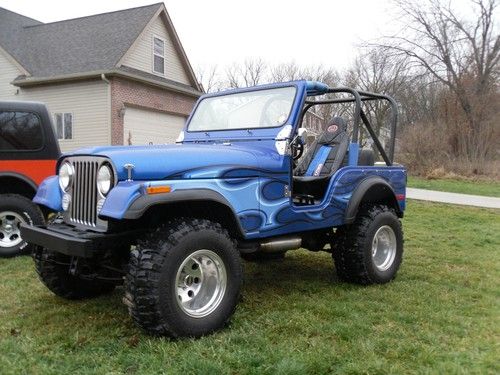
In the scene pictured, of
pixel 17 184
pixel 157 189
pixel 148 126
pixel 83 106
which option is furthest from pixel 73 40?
pixel 157 189

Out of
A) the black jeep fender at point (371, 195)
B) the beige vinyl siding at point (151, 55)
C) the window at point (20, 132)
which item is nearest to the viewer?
the black jeep fender at point (371, 195)

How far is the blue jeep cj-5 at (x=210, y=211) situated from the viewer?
3.35m

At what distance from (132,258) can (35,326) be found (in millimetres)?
1086

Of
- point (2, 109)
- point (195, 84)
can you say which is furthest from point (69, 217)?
point (195, 84)

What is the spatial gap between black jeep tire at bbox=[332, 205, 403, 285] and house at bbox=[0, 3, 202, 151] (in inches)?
468

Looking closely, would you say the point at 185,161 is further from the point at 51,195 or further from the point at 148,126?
the point at 148,126

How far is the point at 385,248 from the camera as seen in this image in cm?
539

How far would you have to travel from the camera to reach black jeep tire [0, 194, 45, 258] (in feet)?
19.8

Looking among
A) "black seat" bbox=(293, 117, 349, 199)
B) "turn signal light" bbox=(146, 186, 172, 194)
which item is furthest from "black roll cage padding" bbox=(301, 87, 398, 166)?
"turn signal light" bbox=(146, 186, 172, 194)

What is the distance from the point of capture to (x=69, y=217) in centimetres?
387

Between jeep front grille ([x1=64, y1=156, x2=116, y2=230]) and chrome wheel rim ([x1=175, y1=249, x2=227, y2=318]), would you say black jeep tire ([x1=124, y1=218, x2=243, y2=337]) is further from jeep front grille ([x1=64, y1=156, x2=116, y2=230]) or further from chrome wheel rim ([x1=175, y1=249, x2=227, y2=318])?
jeep front grille ([x1=64, y1=156, x2=116, y2=230])

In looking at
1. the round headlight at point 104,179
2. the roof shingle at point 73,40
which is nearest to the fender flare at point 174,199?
the round headlight at point 104,179

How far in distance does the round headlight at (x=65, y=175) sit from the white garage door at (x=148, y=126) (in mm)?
11755

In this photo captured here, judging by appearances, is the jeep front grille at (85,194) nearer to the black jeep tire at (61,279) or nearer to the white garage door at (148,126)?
the black jeep tire at (61,279)
